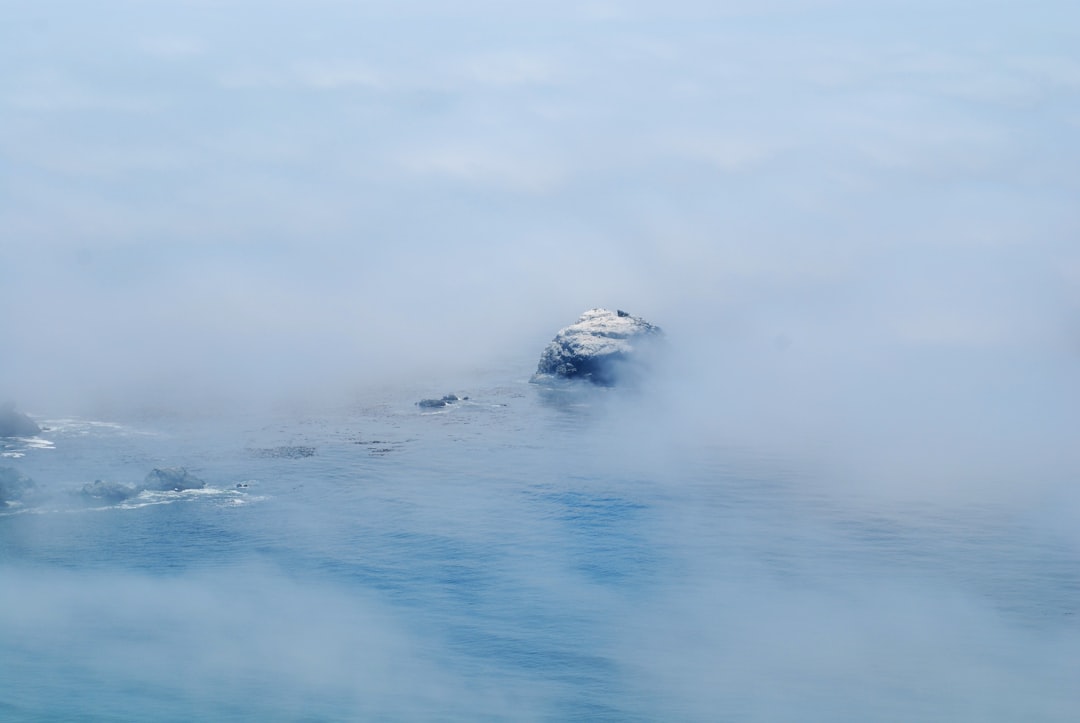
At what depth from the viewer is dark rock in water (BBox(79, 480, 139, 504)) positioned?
167375 mm

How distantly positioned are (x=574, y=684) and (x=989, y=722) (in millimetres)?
36103

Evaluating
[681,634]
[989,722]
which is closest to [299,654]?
[681,634]

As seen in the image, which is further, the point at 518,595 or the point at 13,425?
the point at 13,425

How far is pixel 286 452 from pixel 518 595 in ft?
208

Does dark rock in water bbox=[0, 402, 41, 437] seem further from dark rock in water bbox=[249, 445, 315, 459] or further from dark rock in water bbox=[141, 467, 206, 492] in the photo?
dark rock in water bbox=[141, 467, 206, 492]

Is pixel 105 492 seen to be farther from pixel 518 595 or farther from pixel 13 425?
pixel 518 595

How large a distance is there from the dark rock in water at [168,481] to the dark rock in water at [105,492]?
388 centimetres

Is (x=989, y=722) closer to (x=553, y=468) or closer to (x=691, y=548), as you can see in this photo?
(x=691, y=548)

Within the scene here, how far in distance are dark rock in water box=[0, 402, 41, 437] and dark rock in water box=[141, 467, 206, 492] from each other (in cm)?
3520

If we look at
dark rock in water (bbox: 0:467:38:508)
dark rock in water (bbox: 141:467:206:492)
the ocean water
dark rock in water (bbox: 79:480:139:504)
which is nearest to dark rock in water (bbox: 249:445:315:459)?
the ocean water

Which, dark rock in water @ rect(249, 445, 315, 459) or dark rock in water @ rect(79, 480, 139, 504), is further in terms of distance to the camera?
dark rock in water @ rect(249, 445, 315, 459)

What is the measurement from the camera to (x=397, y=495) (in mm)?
176750

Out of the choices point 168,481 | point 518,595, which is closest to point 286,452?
point 168,481

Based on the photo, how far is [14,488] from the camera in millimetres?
165250
